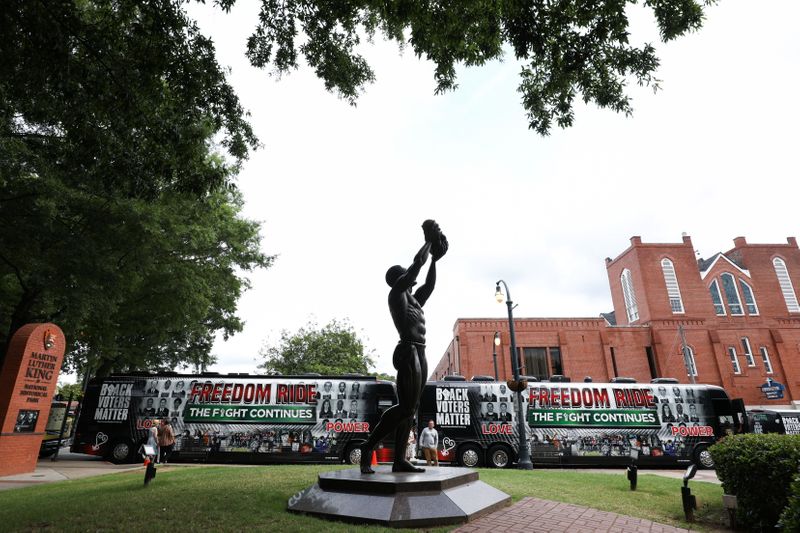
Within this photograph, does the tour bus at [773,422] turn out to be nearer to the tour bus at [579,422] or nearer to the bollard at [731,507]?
the tour bus at [579,422]

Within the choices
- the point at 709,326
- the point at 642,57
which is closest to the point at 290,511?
the point at 642,57

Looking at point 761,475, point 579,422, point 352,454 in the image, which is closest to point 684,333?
point 579,422

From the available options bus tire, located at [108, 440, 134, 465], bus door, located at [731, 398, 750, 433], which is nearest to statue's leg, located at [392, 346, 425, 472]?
bus tire, located at [108, 440, 134, 465]

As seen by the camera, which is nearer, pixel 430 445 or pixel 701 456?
pixel 430 445

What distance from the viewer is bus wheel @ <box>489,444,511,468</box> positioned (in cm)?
1666

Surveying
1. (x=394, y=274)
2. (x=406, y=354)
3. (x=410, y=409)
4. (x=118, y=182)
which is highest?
(x=118, y=182)

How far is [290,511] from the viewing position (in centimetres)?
589

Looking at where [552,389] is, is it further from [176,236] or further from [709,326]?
[709,326]

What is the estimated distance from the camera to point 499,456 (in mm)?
16781

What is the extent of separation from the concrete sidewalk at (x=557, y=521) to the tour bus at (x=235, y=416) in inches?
432

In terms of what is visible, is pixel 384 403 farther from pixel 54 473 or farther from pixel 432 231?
pixel 432 231

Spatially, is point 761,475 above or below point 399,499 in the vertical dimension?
above

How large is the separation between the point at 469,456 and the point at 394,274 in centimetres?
1224

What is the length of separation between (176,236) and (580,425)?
55.1 feet
